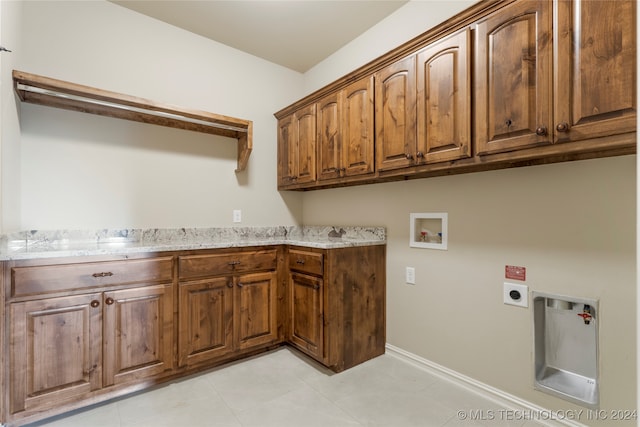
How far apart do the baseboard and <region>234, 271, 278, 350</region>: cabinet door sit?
Answer: 1.04 meters

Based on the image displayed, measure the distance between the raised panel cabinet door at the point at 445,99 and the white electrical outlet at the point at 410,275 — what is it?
893 millimetres

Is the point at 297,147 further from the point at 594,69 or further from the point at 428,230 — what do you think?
the point at 594,69

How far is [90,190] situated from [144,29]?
54.2 inches

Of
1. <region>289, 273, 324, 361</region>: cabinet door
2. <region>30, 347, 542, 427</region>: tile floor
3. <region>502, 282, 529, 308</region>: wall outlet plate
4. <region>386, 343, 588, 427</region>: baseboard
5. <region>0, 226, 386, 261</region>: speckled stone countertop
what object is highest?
<region>0, 226, 386, 261</region>: speckled stone countertop

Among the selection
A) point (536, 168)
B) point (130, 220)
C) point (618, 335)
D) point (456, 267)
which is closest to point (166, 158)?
point (130, 220)

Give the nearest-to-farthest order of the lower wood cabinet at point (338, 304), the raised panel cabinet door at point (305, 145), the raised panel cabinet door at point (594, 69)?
the raised panel cabinet door at point (594, 69) < the lower wood cabinet at point (338, 304) < the raised panel cabinet door at point (305, 145)

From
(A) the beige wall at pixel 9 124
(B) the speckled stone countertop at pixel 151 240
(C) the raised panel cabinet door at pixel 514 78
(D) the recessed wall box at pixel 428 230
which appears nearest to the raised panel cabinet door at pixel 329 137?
(B) the speckled stone countertop at pixel 151 240

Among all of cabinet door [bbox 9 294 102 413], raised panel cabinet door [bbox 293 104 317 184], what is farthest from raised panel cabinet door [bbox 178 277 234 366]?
raised panel cabinet door [bbox 293 104 317 184]

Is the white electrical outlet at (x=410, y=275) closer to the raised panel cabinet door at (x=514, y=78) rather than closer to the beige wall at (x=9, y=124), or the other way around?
the raised panel cabinet door at (x=514, y=78)

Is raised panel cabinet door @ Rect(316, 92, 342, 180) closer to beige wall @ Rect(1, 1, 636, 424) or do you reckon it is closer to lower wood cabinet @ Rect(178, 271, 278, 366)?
beige wall @ Rect(1, 1, 636, 424)

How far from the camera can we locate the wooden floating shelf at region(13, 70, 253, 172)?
6.04 ft

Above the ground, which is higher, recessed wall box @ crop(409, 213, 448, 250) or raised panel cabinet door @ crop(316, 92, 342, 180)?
raised panel cabinet door @ crop(316, 92, 342, 180)

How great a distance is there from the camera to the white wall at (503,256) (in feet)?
4.70

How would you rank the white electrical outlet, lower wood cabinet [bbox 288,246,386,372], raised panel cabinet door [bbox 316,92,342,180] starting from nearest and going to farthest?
1. lower wood cabinet [bbox 288,246,386,372]
2. the white electrical outlet
3. raised panel cabinet door [bbox 316,92,342,180]
